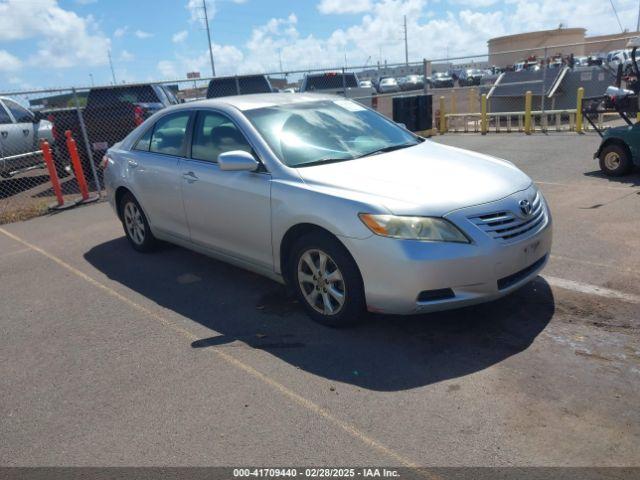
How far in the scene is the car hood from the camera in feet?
11.9

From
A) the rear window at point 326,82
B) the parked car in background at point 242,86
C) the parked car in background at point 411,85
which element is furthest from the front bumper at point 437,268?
the parked car in background at point 411,85

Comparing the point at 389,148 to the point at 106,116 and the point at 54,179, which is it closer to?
the point at 54,179

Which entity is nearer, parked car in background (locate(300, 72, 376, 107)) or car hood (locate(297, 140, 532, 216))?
car hood (locate(297, 140, 532, 216))

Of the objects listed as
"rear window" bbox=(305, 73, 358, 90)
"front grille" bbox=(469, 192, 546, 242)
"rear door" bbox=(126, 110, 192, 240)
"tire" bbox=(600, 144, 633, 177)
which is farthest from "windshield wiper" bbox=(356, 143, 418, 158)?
"rear window" bbox=(305, 73, 358, 90)

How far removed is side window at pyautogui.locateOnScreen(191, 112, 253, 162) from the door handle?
6.5 inches

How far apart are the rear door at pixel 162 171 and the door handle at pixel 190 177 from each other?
0.11m

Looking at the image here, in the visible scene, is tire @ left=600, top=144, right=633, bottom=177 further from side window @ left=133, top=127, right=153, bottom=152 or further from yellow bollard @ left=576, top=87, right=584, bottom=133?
side window @ left=133, top=127, right=153, bottom=152

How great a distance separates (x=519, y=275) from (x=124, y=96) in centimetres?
1167

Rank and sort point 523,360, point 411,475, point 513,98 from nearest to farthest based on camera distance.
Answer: point 411,475, point 523,360, point 513,98

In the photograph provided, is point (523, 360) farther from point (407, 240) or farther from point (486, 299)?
point (407, 240)

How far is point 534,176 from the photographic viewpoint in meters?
9.08

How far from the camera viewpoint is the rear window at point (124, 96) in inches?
507

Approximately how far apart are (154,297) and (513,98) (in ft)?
56.5

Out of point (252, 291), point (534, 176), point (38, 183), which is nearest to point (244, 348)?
point (252, 291)
